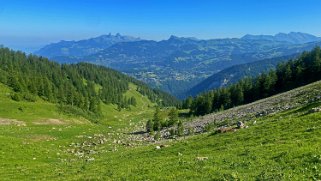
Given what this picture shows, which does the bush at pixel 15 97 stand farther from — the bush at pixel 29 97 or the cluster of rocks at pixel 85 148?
the cluster of rocks at pixel 85 148

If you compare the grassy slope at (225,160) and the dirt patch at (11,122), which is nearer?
the grassy slope at (225,160)

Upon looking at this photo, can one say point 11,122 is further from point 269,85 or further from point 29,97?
point 269,85

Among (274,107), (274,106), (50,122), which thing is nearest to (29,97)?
(50,122)

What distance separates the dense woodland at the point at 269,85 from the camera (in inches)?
4995

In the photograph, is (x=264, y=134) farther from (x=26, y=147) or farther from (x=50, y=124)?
(x=50, y=124)

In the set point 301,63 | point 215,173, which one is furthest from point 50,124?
point 301,63

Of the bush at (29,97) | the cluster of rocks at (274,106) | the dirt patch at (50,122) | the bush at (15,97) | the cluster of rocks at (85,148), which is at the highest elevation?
the cluster of rocks at (274,106)

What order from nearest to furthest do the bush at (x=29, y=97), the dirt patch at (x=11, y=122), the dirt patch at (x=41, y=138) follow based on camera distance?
1. the dirt patch at (x=41, y=138)
2. the dirt patch at (x=11, y=122)
3. the bush at (x=29, y=97)

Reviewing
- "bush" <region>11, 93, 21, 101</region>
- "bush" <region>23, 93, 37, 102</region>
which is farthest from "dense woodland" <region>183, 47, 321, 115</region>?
"bush" <region>11, 93, 21, 101</region>

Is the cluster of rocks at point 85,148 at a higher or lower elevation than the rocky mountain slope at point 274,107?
lower

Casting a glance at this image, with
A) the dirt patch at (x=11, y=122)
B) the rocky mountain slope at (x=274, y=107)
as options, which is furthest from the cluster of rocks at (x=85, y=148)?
the dirt patch at (x=11, y=122)

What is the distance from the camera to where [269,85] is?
128m

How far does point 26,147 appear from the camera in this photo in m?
46.6

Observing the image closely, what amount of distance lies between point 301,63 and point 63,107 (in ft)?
298
